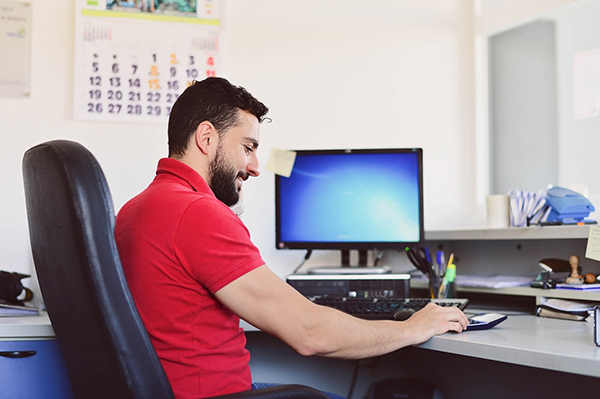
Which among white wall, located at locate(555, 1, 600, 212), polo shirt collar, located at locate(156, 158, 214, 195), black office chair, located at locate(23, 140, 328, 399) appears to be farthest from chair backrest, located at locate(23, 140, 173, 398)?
white wall, located at locate(555, 1, 600, 212)

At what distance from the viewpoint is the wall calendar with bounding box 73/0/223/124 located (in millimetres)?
2021

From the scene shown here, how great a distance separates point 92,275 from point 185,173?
0.40 meters

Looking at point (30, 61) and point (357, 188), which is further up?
point (30, 61)

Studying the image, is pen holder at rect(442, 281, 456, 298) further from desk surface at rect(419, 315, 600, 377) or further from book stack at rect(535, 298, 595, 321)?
desk surface at rect(419, 315, 600, 377)

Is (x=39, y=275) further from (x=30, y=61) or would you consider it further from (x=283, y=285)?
(x=30, y=61)

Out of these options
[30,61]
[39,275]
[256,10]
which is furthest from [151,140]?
[39,275]

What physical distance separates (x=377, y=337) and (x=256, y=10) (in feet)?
A: 4.58

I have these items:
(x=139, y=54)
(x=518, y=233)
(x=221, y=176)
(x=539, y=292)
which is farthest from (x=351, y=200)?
(x=139, y=54)

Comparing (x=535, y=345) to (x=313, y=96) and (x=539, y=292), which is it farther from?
(x=313, y=96)

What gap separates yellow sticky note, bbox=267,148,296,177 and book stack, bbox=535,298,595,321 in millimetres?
865

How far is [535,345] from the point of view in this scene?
3.77 ft

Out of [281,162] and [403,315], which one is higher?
[281,162]

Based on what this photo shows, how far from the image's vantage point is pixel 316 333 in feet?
3.69

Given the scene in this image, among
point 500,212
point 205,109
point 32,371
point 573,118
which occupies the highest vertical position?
point 573,118
